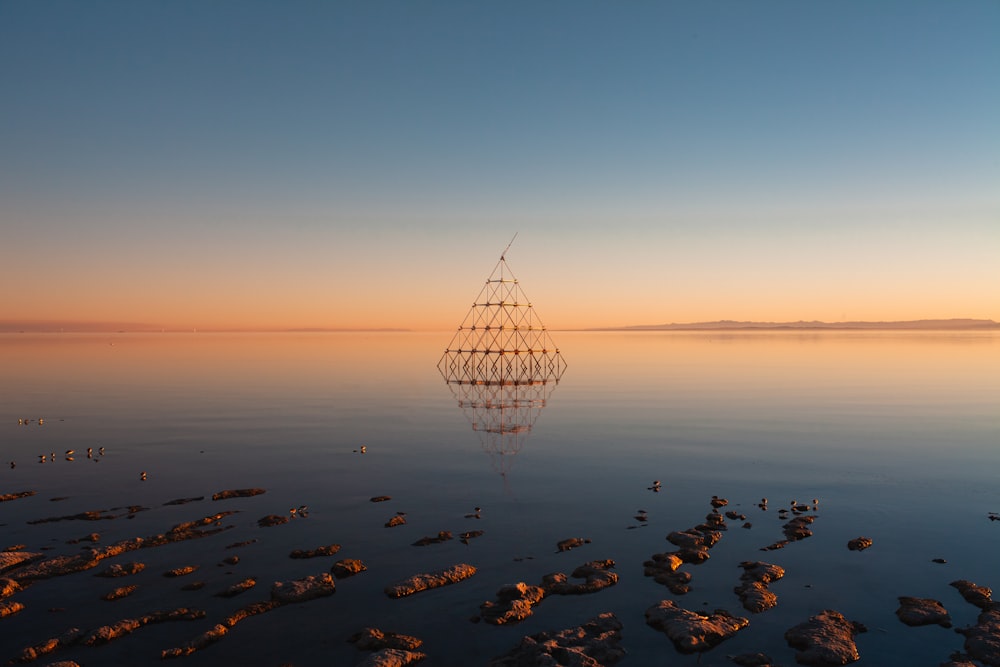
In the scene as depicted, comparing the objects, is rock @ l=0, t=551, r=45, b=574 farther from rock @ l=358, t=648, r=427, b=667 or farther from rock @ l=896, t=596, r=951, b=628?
rock @ l=896, t=596, r=951, b=628

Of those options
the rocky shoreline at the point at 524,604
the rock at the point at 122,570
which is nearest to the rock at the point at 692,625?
the rocky shoreline at the point at 524,604

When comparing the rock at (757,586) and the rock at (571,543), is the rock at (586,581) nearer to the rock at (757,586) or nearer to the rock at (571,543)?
the rock at (571,543)

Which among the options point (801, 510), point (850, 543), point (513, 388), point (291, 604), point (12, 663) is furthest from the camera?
point (513, 388)

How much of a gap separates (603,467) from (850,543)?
46.5 feet

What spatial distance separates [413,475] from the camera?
111 ft

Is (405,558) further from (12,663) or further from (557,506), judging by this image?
(12,663)

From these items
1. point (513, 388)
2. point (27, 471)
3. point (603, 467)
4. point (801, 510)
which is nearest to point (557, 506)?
point (603, 467)

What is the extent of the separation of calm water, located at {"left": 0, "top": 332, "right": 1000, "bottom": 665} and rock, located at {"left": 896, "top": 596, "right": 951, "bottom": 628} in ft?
1.10

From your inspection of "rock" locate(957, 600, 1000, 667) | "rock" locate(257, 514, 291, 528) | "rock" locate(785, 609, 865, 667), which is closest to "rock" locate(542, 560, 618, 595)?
"rock" locate(785, 609, 865, 667)

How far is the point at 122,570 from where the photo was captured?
1998cm

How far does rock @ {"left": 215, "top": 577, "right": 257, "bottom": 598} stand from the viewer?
61.1ft

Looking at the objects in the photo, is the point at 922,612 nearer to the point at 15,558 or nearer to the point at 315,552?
the point at 315,552

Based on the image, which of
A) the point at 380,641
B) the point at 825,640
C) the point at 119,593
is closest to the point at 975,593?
the point at 825,640

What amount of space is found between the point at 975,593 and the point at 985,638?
3305 mm
